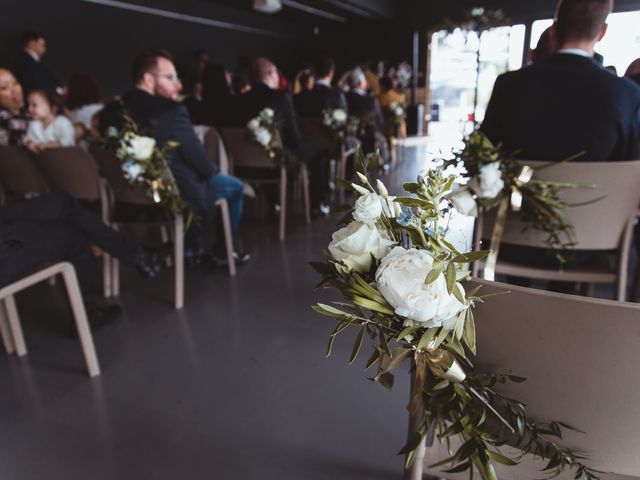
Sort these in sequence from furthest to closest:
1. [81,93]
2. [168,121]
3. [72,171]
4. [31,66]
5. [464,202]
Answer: [31,66] < [81,93] < [72,171] < [168,121] < [464,202]

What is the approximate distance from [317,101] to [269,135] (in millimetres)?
1366

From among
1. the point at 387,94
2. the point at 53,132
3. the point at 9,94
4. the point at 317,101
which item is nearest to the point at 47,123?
the point at 53,132

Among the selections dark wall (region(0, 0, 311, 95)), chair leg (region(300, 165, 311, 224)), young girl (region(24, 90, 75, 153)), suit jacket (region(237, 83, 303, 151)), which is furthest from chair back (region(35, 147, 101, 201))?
dark wall (region(0, 0, 311, 95))

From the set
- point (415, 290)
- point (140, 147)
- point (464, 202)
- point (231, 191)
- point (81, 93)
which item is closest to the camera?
point (415, 290)

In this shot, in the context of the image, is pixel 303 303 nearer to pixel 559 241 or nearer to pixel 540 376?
pixel 559 241

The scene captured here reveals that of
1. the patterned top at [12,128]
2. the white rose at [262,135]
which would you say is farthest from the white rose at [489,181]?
the patterned top at [12,128]

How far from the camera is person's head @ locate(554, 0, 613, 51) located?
1790mm

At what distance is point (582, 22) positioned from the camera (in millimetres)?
1818

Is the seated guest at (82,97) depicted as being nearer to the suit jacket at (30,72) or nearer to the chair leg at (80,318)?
the suit jacket at (30,72)

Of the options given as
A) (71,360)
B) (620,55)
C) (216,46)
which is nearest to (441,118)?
(216,46)

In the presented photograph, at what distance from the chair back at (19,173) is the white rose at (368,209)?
9.38ft

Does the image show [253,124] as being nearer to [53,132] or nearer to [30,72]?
[53,132]

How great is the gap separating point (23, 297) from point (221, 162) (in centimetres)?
167

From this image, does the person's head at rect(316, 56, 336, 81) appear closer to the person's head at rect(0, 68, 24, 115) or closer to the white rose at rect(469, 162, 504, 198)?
the person's head at rect(0, 68, 24, 115)
